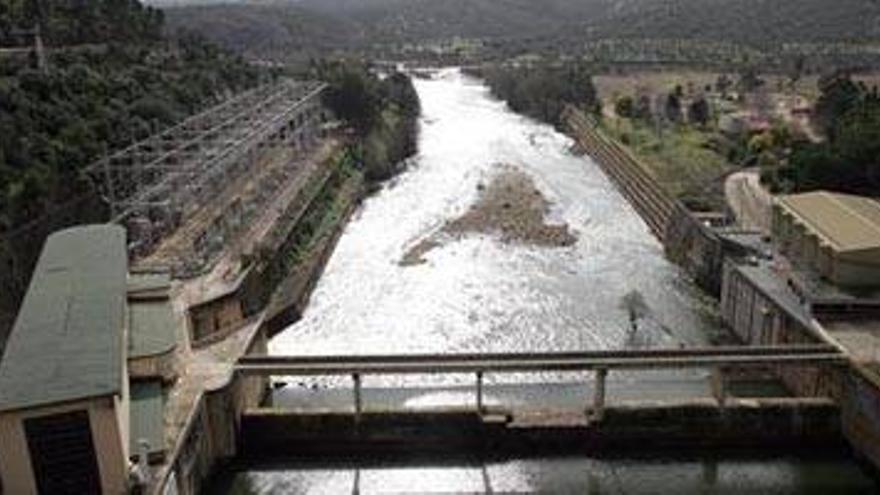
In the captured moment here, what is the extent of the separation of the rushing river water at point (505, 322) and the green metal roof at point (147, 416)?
3619 millimetres

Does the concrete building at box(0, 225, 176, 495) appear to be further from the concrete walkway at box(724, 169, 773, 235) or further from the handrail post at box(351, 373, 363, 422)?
the concrete walkway at box(724, 169, 773, 235)

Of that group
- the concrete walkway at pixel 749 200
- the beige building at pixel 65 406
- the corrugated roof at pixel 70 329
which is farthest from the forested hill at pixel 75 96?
the concrete walkway at pixel 749 200

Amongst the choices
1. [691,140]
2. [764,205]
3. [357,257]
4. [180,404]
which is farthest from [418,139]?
[180,404]

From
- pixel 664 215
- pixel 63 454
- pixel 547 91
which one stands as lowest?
pixel 664 215

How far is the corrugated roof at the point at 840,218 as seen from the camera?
2956 centimetres

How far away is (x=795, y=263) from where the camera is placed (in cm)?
3219

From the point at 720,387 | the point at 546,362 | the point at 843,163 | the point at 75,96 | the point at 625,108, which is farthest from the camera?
the point at 625,108

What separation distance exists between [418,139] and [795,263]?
151 feet

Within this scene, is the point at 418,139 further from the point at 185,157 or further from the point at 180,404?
the point at 180,404

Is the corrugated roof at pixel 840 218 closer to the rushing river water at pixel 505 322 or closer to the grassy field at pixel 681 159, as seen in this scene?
the rushing river water at pixel 505 322


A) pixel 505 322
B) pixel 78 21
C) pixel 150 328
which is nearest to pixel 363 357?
pixel 150 328

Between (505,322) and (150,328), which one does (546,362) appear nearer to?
(505,322)

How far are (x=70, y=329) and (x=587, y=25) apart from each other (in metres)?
165

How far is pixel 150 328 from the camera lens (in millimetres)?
24031
